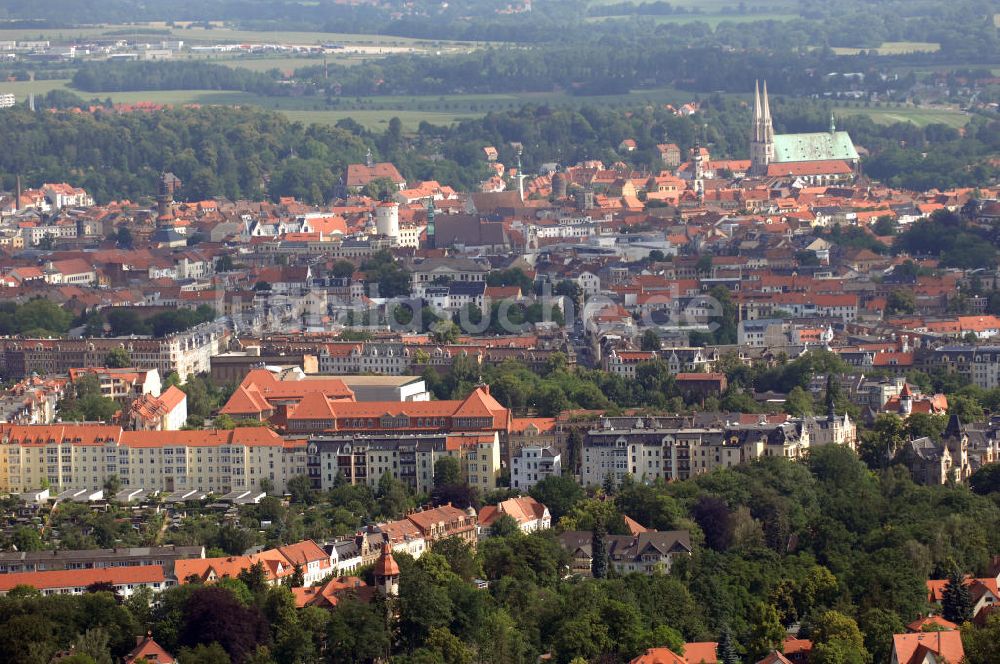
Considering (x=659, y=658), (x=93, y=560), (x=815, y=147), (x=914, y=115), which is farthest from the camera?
(x=914, y=115)

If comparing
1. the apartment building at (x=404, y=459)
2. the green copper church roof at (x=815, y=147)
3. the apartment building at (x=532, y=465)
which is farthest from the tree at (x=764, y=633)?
the green copper church roof at (x=815, y=147)

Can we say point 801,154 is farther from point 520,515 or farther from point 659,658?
point 659,658

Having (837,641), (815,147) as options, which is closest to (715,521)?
(837,641)

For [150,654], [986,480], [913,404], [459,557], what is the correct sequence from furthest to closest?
[913,404] → [986,480] → [459,557] → [150,654]

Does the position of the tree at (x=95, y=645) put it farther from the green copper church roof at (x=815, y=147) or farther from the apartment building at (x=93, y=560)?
the green copper church roof at (x=815, y=147)

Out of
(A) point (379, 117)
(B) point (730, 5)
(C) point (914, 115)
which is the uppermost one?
(B) point (730, 5)

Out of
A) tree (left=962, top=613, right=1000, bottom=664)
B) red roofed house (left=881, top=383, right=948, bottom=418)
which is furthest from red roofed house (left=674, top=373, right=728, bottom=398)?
tree (left=962, top=613, right=1000, bottom=664)

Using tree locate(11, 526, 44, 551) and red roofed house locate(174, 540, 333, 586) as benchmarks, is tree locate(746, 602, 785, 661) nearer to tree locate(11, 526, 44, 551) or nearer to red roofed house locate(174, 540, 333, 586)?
red roofed house locate(174, 540, 333, 586)
